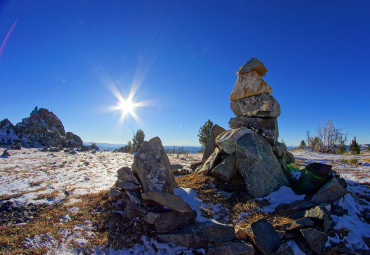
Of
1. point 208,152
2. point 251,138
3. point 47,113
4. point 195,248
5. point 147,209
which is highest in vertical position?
point 47,113

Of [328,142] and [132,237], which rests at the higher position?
[328,142]

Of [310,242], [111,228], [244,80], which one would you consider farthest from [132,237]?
[244,80]

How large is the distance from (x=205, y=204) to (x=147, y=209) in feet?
7.88

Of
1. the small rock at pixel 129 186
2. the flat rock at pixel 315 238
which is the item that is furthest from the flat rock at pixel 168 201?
the flat rock at pixel 315 238

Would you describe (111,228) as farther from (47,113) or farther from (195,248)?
(47,113)

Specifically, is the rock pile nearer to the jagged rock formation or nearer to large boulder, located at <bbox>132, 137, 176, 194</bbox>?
large boulder, located at <bbox>132, 137, 176, 194</bbox>

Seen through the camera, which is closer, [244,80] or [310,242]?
[310,242]

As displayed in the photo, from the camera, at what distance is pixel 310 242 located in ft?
13.8

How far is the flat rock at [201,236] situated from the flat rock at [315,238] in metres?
1.83

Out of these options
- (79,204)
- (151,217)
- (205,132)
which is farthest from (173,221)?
(205,132)

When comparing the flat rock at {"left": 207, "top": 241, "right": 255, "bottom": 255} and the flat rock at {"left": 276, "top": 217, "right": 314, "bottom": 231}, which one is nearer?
the flat rock at {"left": 207, "top": 241, "right": 255, "bottom": 255}

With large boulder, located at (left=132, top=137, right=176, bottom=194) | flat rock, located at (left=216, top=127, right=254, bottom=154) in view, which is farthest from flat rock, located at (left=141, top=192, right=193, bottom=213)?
flat rock, located at (left=216, top=127, right=254, bottom=154)

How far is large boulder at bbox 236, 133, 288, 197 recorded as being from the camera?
7520 millimetres

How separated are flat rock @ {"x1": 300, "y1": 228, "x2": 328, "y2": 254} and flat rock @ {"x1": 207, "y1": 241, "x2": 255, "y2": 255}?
4.83ft
